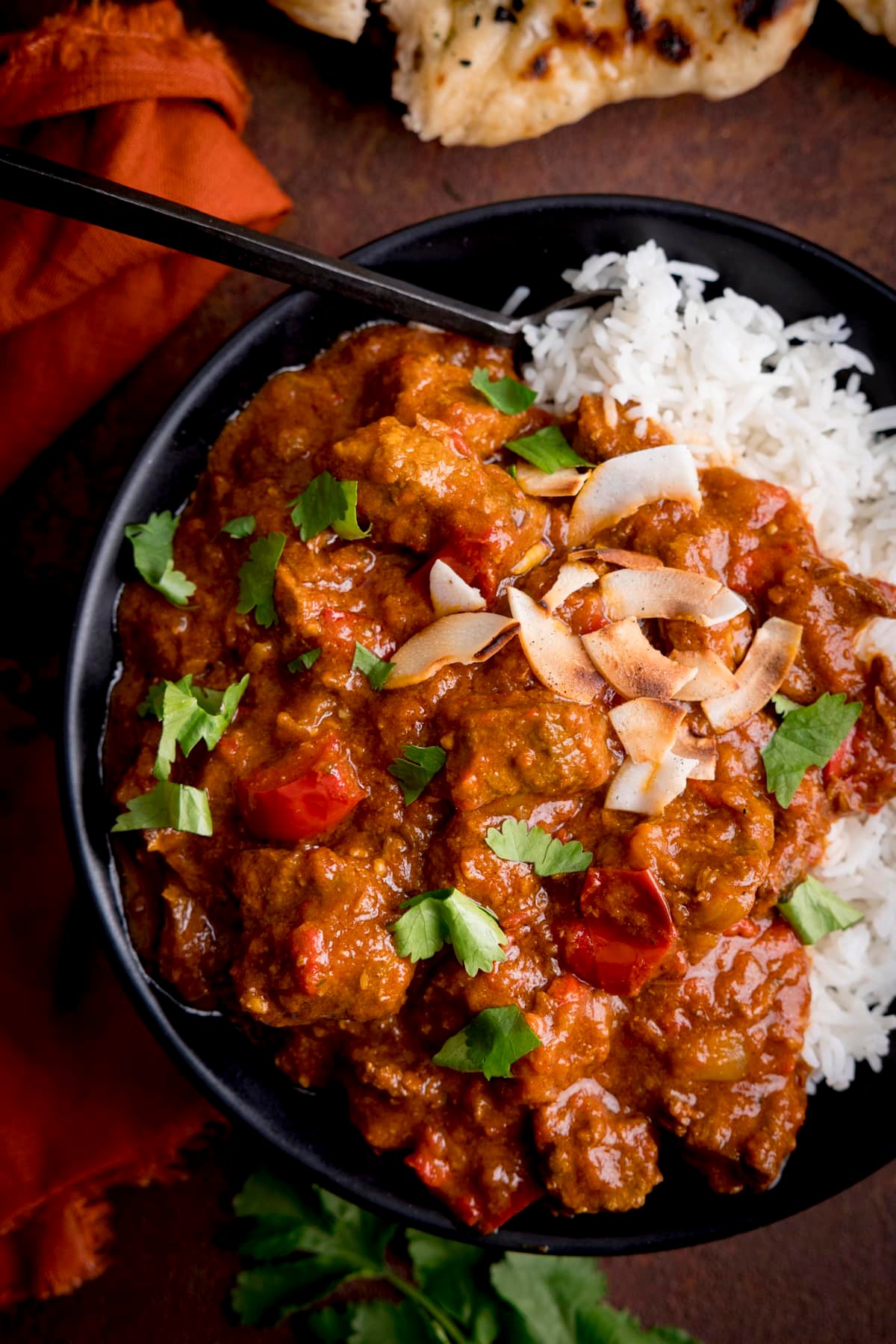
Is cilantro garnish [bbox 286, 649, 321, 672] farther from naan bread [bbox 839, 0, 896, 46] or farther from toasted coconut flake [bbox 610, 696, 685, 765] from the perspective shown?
naan bread [bbox 839, 0, 896, 46]

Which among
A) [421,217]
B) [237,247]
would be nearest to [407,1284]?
[237,247]

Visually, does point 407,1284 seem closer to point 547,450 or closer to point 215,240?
point 547,450

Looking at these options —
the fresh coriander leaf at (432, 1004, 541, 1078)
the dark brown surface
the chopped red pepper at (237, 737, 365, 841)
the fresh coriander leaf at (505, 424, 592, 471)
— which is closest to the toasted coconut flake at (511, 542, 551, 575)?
the fresh coriander leaf at (505, 424, 592, 471)

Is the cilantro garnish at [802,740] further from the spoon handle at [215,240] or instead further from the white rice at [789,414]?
the spoon handle at [215,240]

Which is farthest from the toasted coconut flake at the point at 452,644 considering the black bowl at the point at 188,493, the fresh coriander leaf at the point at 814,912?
the fresh coriander leaf at the point at 814,912

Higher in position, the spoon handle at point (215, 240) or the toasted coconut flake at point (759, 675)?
the spoon handle at point (215, 240)
